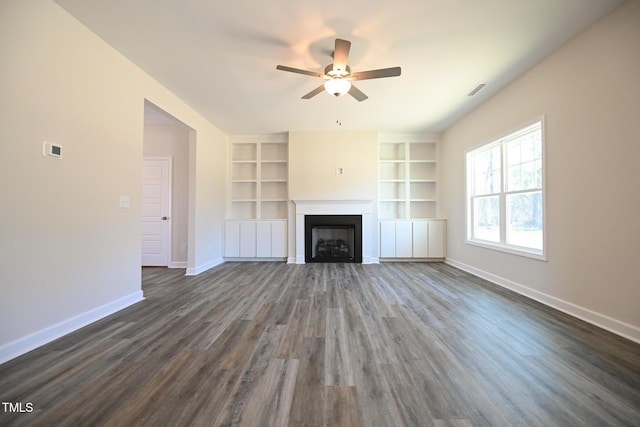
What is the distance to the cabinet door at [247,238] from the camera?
5.15 meters

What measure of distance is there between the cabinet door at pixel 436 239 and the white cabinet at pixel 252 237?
10.0ft

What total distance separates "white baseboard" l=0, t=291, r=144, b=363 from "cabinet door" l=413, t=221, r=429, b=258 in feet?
15.5

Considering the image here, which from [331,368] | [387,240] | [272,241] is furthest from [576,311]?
[272,241]

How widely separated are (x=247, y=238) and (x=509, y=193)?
4.60 m

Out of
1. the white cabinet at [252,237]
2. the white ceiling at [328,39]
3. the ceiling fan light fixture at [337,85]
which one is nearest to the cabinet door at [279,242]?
the white cabinet at [252,237]

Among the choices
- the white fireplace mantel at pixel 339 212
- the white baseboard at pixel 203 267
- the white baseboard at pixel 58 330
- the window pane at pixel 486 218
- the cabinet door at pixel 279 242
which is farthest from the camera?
the cabinet door at pixel 279 242

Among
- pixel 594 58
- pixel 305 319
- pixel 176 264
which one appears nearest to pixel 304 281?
pixel 305 319

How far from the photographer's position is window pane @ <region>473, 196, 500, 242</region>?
3.60m

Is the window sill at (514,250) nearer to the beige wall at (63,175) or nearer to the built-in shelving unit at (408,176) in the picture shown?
the built-in shelving unit at (408,176)

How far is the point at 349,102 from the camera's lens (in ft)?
12.1

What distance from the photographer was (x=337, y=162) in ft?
16.5

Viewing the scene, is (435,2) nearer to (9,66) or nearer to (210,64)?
(210,64)

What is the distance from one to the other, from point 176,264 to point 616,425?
540 centimetres

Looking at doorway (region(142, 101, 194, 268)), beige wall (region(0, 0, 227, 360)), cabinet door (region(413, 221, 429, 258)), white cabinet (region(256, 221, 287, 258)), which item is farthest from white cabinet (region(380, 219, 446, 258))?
beige wall (region(0, 0, 227, 360))
